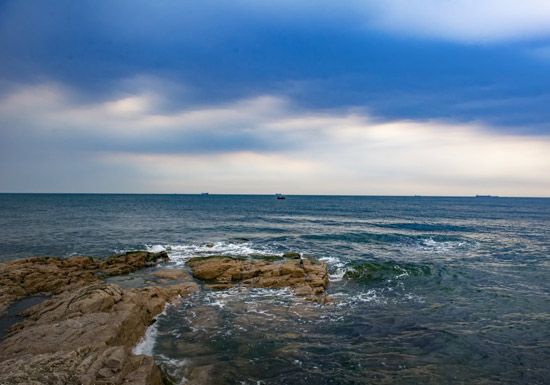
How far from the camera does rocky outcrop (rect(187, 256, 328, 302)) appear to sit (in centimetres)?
2005

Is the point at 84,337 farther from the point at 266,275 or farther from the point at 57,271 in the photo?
Answer: the point at 57,271

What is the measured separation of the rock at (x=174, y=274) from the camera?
22.0 metres

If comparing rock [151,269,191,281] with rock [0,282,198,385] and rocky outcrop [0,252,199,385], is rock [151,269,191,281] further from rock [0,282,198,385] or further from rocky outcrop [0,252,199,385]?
rock [0,282,198,385]

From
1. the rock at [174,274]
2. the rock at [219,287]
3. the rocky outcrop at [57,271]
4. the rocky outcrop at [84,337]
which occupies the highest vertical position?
the rocky outcrop at [84,337]

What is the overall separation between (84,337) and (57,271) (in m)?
14.5

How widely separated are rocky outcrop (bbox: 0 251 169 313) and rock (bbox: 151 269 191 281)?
3.08 m

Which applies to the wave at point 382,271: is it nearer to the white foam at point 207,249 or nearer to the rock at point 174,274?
the white foam at point 207,249

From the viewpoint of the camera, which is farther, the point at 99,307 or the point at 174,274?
the point at 174,274

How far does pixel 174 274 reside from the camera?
22453 mm

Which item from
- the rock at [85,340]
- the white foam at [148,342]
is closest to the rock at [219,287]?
the rock at [85,340]

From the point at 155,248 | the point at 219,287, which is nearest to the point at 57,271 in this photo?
the point at 219,287

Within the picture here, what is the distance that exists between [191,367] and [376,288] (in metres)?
14.1

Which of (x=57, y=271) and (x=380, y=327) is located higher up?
(x=57, y=271)

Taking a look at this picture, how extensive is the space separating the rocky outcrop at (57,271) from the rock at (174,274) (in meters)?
3.08
